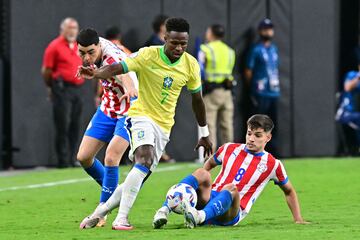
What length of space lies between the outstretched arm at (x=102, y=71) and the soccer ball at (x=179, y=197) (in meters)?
1.08

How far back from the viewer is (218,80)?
1922 centimetres

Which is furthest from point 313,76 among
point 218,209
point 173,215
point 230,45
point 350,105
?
point 218,209

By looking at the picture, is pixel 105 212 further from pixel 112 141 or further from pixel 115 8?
pixel 115 8

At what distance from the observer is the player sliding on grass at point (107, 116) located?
34.2 feet

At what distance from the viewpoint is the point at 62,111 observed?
18391 mm

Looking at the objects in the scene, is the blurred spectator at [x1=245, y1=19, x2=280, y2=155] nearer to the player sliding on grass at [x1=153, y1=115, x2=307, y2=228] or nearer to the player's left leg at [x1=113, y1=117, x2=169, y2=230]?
the player sliding on grass at [x1=153, y1=115, x2=307, y2=228]

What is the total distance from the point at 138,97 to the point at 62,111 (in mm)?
8589

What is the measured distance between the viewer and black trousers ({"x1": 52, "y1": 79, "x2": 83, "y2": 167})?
18.4 meters

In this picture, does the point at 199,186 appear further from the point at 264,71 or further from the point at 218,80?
the point at 264,71

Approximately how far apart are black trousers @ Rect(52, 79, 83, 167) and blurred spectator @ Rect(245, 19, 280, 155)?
Answer: 11.4ft

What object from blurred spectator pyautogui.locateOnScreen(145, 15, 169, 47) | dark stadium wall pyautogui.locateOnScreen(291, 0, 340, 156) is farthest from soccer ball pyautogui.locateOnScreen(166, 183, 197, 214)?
dark stadium wall pyautogui.locateOnScreen(291, 0, 340, 156)

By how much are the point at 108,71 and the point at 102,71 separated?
0.22 feet

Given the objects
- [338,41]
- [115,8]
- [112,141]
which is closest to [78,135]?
[115,8]

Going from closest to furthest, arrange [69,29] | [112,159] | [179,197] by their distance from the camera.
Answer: [179,197] → [112,159] → [69,29]
